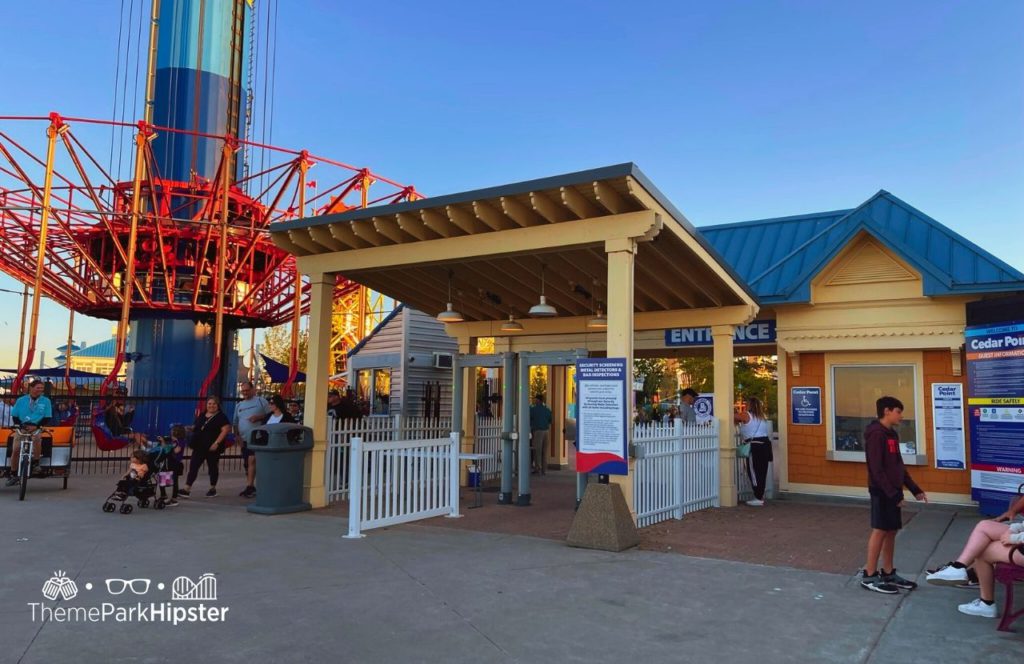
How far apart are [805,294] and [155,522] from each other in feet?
33.1

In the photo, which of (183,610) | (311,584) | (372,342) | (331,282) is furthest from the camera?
(372,342)

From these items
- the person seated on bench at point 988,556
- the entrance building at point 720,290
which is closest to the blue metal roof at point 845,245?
the entrance building at point 720,290

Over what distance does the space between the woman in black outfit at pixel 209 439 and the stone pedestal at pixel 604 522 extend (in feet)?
20.5

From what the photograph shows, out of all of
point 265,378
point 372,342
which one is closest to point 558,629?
point 372,342

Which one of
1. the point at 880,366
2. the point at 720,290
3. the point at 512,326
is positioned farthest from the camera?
the point at 512,326

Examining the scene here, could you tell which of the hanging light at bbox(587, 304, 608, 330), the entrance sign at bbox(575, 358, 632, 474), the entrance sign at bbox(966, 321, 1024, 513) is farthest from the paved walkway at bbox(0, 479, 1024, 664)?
the hanging light at bbox(587, 304, 608, 330)

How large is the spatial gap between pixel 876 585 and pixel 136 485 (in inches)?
344

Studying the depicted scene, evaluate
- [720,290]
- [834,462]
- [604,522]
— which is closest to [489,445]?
[720,290]

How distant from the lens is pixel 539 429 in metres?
15.3

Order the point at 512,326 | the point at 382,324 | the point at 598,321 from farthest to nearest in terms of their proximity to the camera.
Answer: the point at 382,324 → the point at 512,326 → the point at 598,321

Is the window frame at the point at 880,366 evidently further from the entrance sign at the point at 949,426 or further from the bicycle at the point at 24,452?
the bicycle at the point at 24,452

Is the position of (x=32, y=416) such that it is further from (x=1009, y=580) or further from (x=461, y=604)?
(x=1009, y=580)

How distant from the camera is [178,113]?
89.4 feet

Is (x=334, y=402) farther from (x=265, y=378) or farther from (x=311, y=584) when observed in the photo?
(x=265, y=378)
